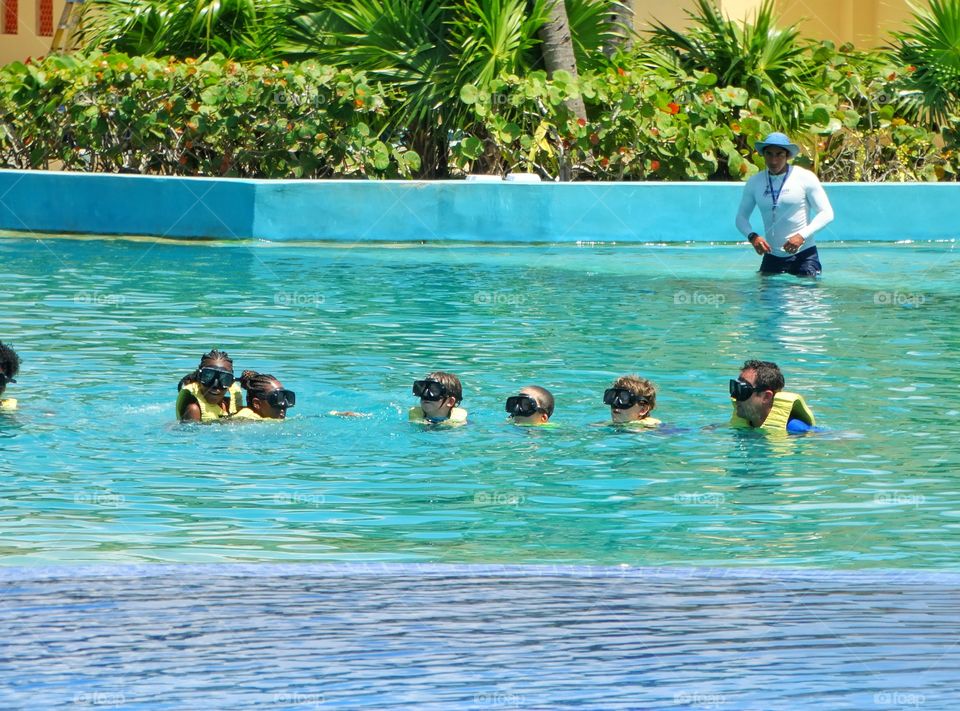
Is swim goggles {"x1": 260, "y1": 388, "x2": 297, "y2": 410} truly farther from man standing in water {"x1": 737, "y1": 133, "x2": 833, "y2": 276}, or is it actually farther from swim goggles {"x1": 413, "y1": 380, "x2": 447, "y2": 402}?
man standing in water {"x1": 737, "y1": 133, "x2": 833, "y2": 276}

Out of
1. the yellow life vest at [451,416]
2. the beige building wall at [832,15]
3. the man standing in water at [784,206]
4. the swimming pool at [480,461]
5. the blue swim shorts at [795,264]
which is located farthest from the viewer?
the beige building wall at [832,15]

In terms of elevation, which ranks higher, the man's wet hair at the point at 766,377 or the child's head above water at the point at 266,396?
the man's wet hair at the point at 766,377

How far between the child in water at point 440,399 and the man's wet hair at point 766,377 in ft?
6.00

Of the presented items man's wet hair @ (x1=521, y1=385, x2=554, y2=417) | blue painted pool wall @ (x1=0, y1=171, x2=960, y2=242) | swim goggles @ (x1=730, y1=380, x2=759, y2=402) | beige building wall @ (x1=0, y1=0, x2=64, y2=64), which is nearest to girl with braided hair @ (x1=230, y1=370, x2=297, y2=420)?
man's wet hair @ (x1=521, y1=385, x2=554, y2=417)

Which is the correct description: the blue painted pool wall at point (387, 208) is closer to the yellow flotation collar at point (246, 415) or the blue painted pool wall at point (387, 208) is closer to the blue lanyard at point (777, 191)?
the blue lanyard at point (777, 191)

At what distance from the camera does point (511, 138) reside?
870 inches

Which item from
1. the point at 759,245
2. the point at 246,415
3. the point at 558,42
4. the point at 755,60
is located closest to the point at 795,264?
the point at 759,245

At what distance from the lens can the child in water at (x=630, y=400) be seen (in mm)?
10578

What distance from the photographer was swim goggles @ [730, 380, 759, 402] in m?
10.5

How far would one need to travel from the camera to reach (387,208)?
68.3ft

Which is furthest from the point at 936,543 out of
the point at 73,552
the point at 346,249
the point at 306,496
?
the point at 346,249

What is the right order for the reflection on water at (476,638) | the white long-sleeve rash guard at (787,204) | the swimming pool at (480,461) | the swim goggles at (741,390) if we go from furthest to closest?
the white long-sleeve rash guard at (787,204)
the swim goggles at (741,390)
the swimming pool at (480,461)
the reflection on water at (476,638)

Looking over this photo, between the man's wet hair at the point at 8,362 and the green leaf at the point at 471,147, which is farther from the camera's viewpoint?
the green leaf at the point at 471,147

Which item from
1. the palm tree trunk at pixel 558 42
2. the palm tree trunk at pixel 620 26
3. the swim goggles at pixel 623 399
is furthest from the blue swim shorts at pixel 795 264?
the swim goggles at pixel 623 399
